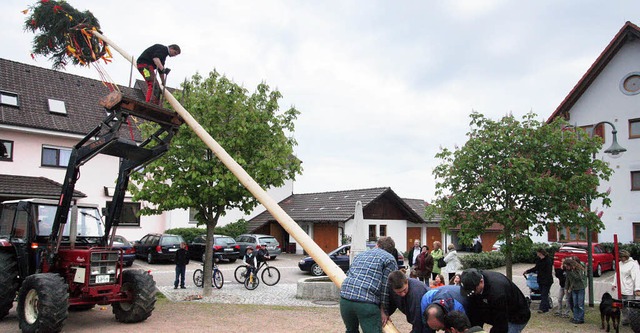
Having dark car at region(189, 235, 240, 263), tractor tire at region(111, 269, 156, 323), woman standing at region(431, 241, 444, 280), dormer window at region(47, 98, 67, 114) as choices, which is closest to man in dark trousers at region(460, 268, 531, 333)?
tractor tire at region(111, 269, 156, 323)

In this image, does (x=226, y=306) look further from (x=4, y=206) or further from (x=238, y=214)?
(x=238, y=214)

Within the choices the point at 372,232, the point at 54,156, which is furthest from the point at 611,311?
the point at 54,156

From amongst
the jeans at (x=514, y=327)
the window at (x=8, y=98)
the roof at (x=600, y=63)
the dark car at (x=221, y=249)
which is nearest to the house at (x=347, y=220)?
the dark car at (x=221, y=249)

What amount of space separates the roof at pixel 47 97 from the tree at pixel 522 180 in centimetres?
1733

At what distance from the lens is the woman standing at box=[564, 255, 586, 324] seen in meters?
10.8

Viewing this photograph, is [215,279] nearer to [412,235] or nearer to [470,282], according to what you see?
[470,282]

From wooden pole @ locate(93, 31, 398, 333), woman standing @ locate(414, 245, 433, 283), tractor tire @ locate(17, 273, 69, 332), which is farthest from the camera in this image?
woman standing @ locate(414, 245, 433, 283)

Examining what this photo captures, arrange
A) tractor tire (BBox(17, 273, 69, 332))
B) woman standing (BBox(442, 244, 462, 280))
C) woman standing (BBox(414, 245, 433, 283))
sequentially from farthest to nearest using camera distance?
woman standing (BBox(442, 244, 462, 280)) → woman standing (BBox(414, 245, 433, 283)) → tractor tire (BBox(17, 273, 69, 332))

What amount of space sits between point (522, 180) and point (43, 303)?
33.4ft

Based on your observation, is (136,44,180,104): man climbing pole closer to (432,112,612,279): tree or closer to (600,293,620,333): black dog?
(432,112,612,279): tree

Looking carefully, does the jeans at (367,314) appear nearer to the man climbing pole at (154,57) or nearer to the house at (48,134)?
the man climbing pole at (154,57)

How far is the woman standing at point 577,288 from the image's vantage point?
10773 millimetres

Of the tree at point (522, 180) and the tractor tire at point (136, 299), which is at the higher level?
the tree at point (522, 180)

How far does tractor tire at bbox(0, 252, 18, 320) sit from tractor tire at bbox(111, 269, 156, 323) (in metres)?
1.96
